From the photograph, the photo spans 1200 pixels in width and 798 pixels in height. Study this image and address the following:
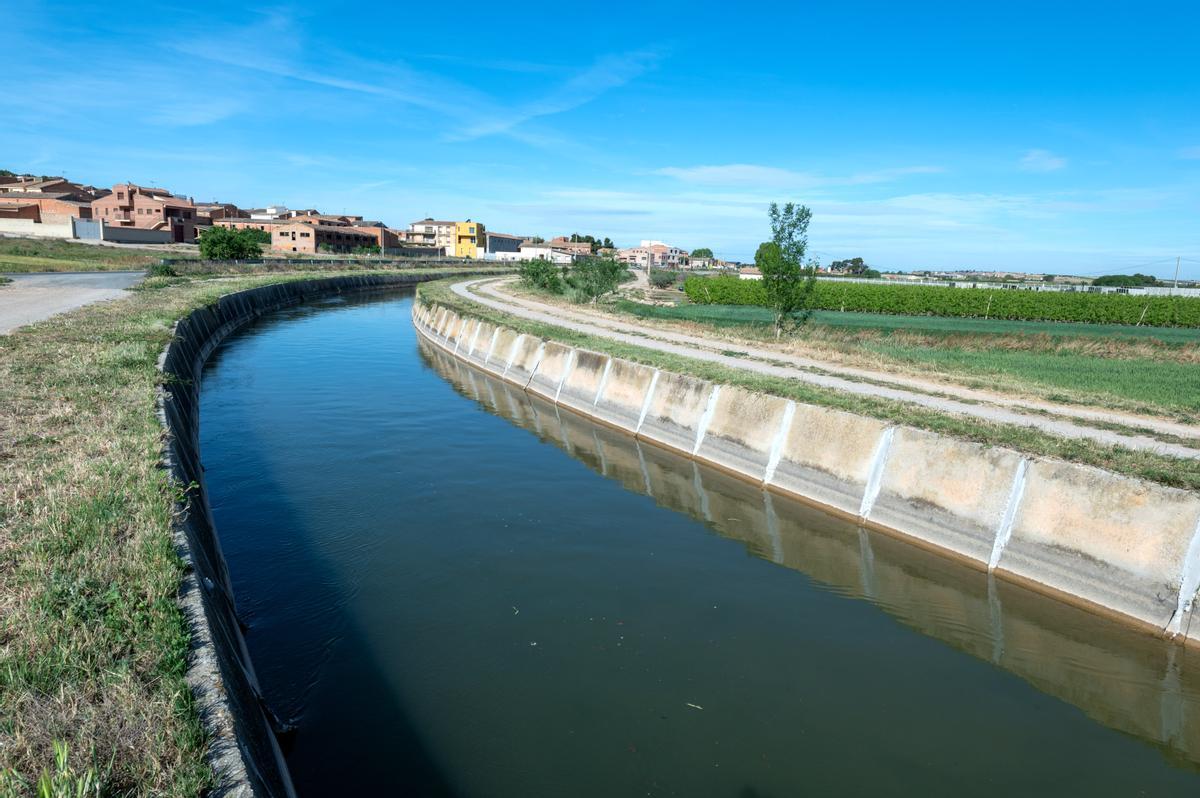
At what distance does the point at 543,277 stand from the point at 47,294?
2943 cm

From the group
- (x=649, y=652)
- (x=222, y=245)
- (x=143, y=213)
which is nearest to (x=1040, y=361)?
(x=649, y=652)

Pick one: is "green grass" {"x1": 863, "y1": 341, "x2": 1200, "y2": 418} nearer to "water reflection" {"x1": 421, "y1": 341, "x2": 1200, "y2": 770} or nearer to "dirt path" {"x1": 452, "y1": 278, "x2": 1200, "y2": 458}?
"dirt path" {"x1": 452, "y1": 278, "x2": 1200, "y2": 458}

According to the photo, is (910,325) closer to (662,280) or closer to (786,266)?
(786,266)

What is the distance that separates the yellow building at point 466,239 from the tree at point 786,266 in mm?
141652

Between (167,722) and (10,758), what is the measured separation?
2.30 feet

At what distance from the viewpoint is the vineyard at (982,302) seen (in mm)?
55750

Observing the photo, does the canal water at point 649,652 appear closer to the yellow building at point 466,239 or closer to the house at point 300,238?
the house at point 300,238

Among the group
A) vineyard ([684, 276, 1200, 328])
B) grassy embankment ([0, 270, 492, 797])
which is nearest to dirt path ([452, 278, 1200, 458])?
grassy embankment ([0, 270, 492, 797])

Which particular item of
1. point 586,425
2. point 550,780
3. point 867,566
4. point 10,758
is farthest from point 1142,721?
point 586,425

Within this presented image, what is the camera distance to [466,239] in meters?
163

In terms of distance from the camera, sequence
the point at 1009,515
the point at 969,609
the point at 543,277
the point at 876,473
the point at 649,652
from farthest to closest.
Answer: the point at 543,277 → the point at 876,473 → the point at 1009,515 → the point at 969,609 → the point at 649,652

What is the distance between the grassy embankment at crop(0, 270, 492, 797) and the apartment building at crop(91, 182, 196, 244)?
113598mm

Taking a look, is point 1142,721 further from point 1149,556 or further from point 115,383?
point 115,383

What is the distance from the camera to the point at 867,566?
422 inches
